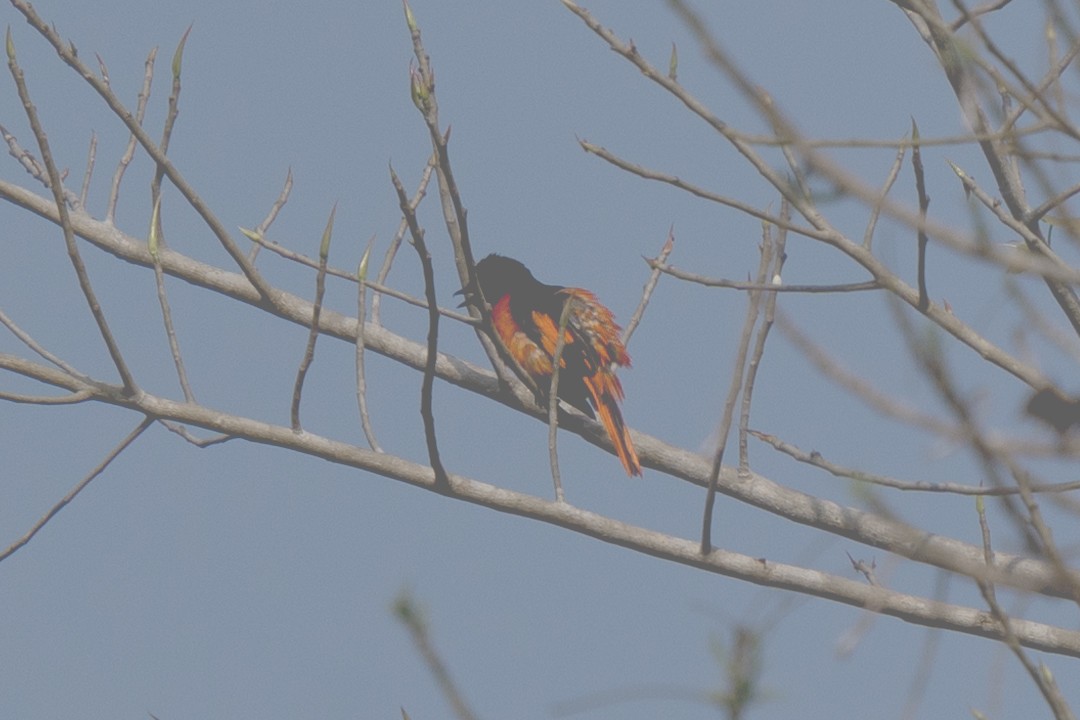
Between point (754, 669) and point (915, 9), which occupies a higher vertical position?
point (915, 9)

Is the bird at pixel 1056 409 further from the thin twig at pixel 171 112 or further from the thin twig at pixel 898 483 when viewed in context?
the thin twig at pixel 171 112

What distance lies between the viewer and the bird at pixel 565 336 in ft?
21.9

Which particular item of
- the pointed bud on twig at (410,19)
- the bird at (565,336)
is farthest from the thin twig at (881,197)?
the bird at (565,336)

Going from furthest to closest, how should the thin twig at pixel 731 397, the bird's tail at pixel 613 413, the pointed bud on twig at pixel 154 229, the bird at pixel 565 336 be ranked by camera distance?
the bird at pixel 565 336 < the bird's tail at pixel 613 413 < the pointed bud on twig at pixel 154 229 < the thin twig at pixel 731 397

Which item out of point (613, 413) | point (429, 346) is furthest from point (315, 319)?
point (613, 413)

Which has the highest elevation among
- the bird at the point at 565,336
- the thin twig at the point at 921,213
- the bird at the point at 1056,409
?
the bird at the point at 565,336

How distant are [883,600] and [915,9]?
1.44 metres

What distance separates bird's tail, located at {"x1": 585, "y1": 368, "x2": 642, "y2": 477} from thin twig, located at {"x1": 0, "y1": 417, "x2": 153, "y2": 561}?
1.89 meters

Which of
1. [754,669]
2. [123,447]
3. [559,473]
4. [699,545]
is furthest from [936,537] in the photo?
[754,669]

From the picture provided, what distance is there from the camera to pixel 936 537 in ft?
12.9

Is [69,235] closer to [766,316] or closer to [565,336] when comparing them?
[766,316]

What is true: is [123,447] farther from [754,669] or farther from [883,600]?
[754,669]

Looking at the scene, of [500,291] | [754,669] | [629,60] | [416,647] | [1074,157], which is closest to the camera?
[754,669]

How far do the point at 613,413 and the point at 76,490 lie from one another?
2844mm
